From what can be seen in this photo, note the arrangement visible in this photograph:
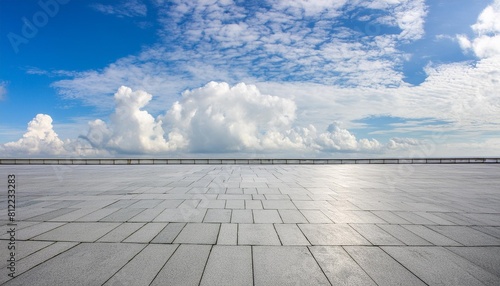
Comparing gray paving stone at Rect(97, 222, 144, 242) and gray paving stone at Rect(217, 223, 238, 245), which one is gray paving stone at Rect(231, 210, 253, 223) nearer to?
gray paving stone at Rect(217, 223, 238, 245)

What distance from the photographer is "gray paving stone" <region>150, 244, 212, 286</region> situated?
11.4 feet

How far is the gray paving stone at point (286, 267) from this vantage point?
347 centimetres

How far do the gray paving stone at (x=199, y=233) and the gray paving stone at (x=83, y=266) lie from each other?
871mm

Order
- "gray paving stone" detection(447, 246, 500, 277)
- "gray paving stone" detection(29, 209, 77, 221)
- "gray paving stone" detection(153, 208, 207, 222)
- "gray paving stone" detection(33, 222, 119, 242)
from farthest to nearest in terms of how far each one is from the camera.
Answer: "gray paving stone" detection(29, 209, 77, 221) < "gray paving stone" detection(153, 208, 207, 222) < "gray paving stone" detection(33, 222, 119, 242) < "gray paving stone" detection(447, 246, 500, 277)

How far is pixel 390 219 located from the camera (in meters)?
6.46

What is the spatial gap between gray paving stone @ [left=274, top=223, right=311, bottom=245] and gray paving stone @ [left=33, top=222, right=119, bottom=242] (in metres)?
3.94

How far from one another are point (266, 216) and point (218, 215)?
4.42 feet

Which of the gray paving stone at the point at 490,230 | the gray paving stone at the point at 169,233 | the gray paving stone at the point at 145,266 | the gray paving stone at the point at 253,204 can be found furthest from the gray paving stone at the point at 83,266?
the gray paving stone at the point at 490,230

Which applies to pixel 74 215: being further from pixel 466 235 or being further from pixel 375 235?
pixel 466 235

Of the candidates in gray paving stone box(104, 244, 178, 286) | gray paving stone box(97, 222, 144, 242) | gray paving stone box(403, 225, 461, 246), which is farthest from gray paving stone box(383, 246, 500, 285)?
gray paving stone box(97, 222, 144, 242)

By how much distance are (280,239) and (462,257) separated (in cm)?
326

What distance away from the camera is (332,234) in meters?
5.34

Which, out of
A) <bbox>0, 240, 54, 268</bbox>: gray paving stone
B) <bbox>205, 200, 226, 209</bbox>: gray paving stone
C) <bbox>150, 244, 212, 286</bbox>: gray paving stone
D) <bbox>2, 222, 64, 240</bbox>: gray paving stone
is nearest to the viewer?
<bbox>150, 244, 212, 286</bbox>: gray paving stone

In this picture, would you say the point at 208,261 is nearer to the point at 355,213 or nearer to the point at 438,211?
the point at 355,213
